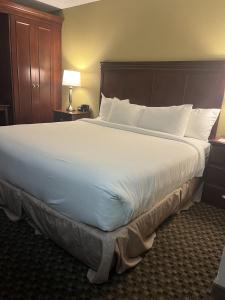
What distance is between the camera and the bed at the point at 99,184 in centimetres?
140

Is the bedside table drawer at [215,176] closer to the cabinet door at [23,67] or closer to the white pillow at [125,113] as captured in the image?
the white pillow at [125,113]

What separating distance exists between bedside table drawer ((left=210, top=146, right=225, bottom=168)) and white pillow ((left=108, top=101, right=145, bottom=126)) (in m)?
1.06

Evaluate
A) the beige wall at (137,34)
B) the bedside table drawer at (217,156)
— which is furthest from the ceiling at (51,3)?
the bedside table drawer at (217,156)

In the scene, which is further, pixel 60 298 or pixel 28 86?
pixel 28 86

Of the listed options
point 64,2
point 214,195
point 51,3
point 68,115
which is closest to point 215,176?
point 214,195

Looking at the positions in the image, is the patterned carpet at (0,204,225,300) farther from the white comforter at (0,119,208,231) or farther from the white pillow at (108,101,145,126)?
the white pillow at (108,101,145,126)

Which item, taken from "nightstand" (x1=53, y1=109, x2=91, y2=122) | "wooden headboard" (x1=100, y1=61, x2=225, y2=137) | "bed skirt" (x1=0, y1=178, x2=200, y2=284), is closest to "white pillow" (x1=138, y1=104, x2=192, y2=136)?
"wooden headboard" (x1=100, y1=61, x2=225, y2=137)

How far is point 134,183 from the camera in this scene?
4.84 feet

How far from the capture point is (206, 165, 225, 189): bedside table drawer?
96.7 inches

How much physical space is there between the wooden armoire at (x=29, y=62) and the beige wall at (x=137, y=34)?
0.86ft

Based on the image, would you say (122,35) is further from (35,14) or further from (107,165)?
(107,165)

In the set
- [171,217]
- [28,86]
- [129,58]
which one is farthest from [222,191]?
[28,86]

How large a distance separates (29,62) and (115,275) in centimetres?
371

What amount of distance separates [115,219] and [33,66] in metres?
3.59
